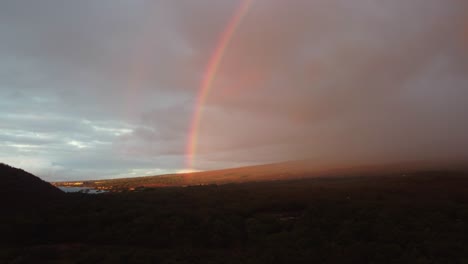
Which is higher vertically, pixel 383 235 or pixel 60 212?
pixel 60 212

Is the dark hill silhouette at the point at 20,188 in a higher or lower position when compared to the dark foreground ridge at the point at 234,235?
higher

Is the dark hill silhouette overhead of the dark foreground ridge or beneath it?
overhead

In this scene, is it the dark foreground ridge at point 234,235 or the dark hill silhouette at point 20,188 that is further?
the dark hill silhouette at point 20,188

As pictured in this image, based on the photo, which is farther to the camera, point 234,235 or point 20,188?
point 20,188

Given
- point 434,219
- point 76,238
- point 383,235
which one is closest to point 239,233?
point 383,235

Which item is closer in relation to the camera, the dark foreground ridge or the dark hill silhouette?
the dark foreground ridge

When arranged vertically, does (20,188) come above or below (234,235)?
above

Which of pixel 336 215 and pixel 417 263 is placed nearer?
pixel 417 263

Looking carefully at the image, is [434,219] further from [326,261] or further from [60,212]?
[60,212]
